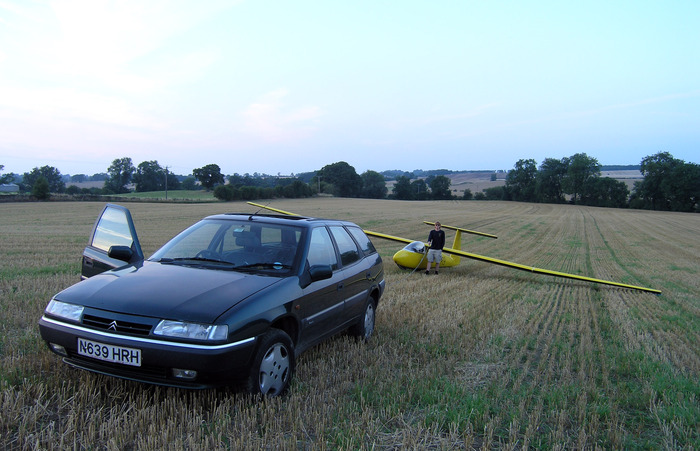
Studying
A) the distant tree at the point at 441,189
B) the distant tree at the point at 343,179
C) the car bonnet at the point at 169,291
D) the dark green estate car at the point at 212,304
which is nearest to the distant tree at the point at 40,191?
the distant tree at the point at 343,179

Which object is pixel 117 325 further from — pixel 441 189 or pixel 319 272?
pixel 441 189

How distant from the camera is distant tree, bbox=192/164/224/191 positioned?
7825cm

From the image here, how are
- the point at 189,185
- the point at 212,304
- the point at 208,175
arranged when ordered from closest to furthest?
the point at 212,304 < the point at 208,175 < the point at 189,185

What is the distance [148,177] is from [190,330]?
9313 centimetres

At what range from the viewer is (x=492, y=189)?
94812mm

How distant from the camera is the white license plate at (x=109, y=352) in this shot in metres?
3.23

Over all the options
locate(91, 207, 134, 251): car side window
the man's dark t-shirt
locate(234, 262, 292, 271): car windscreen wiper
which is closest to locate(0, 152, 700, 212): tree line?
the man's dark t-shirt

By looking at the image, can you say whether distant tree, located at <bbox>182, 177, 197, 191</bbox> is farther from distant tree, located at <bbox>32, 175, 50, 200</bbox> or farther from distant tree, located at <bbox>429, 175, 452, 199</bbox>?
distant tree, located at <bbox>429, 175, 452, 199</bbox>

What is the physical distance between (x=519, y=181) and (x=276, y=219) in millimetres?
93885

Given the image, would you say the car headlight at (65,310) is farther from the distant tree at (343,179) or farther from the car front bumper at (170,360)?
the distant tree at (343,179)

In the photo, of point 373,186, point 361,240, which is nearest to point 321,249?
point 361,240

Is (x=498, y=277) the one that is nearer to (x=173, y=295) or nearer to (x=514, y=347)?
(x=514, y=347)

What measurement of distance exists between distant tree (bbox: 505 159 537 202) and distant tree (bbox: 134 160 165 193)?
66.8 metres

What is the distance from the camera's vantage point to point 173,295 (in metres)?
3.57
